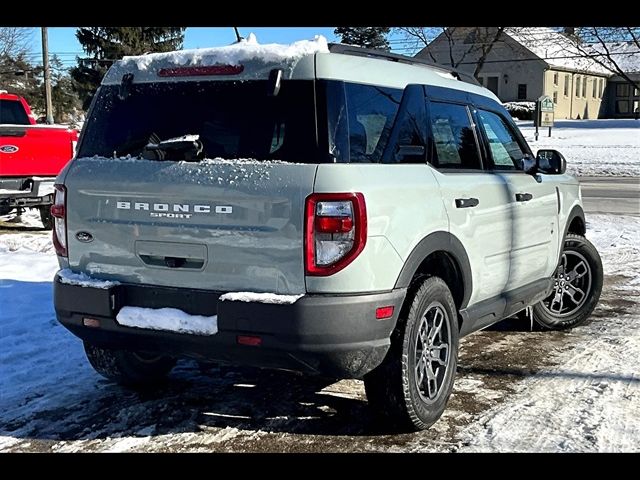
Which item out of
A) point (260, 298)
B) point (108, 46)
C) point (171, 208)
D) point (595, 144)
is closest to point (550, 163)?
point (260, 298)

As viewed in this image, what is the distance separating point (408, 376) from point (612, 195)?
55.5ft

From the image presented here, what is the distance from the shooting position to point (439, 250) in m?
4.18

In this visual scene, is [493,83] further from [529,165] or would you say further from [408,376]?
[408,376]

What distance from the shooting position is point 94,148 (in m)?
4.26

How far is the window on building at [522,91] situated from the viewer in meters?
54.9

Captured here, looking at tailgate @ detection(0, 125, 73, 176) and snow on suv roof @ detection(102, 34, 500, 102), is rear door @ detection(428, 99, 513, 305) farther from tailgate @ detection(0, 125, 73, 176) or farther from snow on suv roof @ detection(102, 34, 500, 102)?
tailgate @ detection(0, 125, 73, 176)

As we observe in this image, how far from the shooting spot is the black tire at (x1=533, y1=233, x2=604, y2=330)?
258 inches

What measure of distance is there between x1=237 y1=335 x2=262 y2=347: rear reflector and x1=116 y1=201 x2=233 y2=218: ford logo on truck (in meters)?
0.62

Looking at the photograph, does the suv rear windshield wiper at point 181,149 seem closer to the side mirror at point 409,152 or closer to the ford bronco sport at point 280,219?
the ford bronco sport at point 280,219

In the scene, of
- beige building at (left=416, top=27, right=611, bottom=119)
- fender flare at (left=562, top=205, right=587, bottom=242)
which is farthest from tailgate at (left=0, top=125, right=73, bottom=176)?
beige building at (left=416, top=27, right=611, bottom=119)
